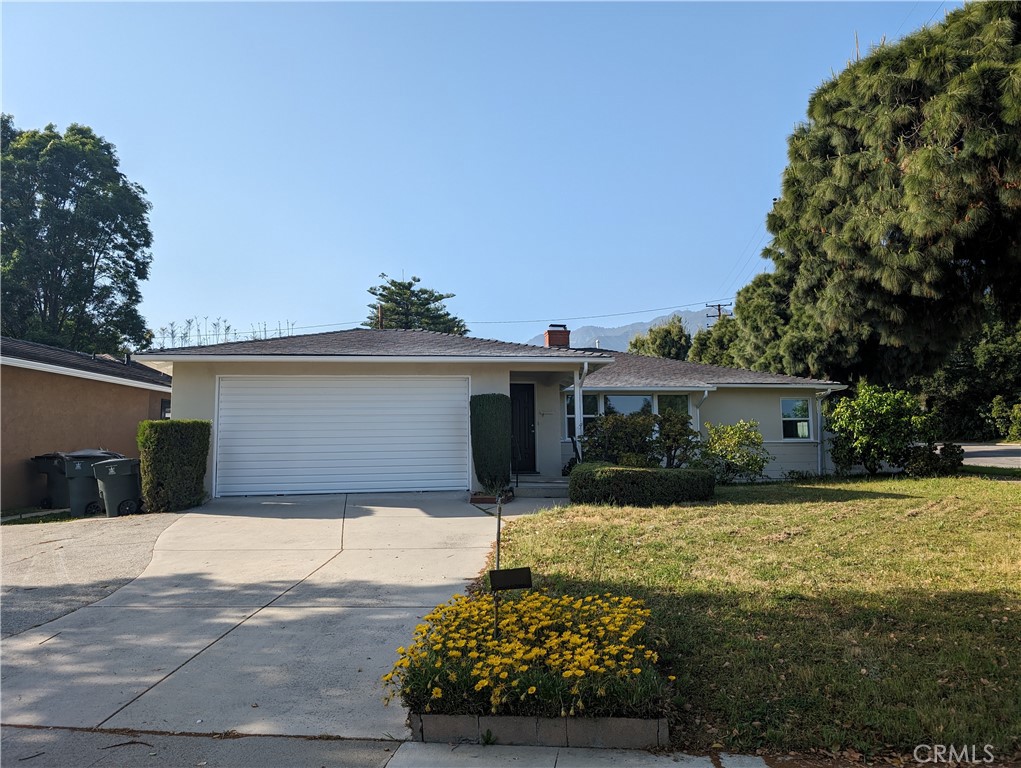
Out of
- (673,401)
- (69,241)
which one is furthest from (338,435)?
(69,241)

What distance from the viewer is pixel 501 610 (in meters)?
4.41

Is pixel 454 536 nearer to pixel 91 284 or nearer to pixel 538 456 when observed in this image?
pixel 538 456

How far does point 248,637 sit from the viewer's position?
4.94 m

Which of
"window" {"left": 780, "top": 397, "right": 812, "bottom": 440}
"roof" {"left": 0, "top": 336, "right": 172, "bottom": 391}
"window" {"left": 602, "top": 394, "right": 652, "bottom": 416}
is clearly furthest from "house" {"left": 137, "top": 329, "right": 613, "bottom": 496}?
"window" {"left": 780, "top": 397, "right": 812, "bottom": 440}

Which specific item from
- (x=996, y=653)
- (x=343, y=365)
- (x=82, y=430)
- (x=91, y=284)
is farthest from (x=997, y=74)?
(x=91, y=284)

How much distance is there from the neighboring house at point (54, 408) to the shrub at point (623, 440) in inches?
400

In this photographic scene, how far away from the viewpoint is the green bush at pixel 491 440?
40.8 ft

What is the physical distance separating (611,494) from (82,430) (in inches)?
462

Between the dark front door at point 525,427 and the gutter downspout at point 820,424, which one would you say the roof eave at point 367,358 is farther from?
the gutter downspout at point 820,424

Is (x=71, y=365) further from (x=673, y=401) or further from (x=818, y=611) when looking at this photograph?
(x=818, y=611)

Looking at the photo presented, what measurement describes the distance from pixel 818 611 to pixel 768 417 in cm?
1429

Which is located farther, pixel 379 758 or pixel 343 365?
pixel 343 365

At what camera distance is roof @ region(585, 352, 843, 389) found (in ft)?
57.6

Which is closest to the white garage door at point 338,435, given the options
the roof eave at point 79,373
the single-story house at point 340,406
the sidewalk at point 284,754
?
the single-story house at point 340,406
